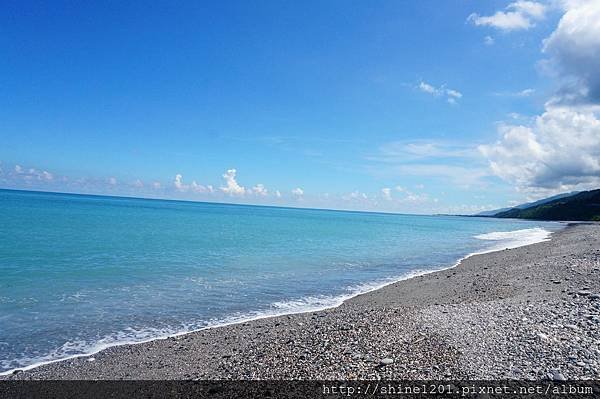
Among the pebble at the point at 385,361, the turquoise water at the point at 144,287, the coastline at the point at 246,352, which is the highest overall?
the pebble at the point at 385,361

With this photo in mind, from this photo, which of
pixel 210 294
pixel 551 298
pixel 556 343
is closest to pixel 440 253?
pixel 551 298

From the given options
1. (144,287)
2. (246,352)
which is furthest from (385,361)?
(144,287)

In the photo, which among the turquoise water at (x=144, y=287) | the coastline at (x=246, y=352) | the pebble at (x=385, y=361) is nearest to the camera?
the pebble at (x=385, y=361)

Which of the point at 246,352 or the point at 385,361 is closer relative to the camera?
the point at 385,361

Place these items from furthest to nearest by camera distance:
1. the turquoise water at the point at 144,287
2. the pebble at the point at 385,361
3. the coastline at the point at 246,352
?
the turquoise water at the point at 144,287 < the coastline at the point at 246,352 < the pebble at the point at 385,361

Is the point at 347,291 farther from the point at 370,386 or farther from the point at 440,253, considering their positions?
the point at 440,253

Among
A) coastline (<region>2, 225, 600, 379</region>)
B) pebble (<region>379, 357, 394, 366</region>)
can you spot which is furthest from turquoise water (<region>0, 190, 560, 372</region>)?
pebble (<region>379, 357, 394, 366</region>)

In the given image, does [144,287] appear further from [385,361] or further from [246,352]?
[385,361]

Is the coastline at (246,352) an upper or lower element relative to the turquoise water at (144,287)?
upper

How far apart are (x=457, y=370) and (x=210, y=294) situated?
13.1m

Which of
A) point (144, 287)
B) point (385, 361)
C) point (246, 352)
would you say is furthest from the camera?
point (144, 287)

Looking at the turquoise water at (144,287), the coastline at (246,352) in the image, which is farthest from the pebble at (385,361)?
the turquoise water at (144,287)

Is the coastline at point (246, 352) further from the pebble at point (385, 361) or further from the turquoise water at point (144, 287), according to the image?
the turquoise water at point (144, 287)

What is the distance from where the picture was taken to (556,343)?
873 cm
